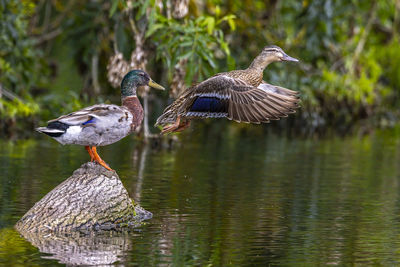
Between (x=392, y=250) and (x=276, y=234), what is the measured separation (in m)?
1.59

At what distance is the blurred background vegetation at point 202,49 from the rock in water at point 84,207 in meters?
6.60

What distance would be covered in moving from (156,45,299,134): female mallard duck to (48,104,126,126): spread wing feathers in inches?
35.9

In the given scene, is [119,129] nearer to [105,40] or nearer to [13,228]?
[13,228]

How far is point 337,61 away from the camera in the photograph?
29.7m

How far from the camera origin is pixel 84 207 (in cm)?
1198

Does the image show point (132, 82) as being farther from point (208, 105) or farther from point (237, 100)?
point (237, 100)

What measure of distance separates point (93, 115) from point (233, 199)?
12.7 ft

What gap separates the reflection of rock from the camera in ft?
34.0

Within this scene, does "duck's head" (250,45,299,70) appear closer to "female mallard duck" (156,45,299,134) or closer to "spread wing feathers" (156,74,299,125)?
"female mallard duck" (156,45,299,134)

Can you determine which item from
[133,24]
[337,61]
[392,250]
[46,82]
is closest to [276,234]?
[392,250]

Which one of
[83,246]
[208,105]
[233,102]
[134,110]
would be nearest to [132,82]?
[134,110]

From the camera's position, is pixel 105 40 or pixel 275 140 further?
pixel 105 40

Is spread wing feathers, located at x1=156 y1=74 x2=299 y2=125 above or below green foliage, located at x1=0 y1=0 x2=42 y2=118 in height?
below

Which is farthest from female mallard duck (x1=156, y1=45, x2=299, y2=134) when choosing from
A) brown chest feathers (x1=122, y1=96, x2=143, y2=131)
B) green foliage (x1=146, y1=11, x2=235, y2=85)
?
green foliage (x1=146, y1=11, x2=235, y2=85)
